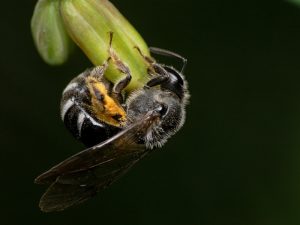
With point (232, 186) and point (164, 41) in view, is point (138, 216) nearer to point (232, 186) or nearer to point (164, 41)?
point (232, 186)

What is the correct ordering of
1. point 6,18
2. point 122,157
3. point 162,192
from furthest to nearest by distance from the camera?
1. point 162,192
2. point 6,18
3. point 122,157

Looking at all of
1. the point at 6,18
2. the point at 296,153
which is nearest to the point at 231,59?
the point at 296,153

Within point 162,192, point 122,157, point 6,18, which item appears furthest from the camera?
point 162,192

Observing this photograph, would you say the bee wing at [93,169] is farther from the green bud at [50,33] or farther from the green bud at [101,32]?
the green bud at [50,33]

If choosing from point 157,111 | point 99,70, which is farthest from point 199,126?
point 99,70

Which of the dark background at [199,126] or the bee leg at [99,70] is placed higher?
the bee leg at [99,70]

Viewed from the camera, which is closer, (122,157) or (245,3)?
(122,157)

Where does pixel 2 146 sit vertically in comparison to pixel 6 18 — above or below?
below

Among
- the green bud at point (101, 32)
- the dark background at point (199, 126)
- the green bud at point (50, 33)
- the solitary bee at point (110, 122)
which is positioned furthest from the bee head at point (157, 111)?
the dark background at point (199, 126)
